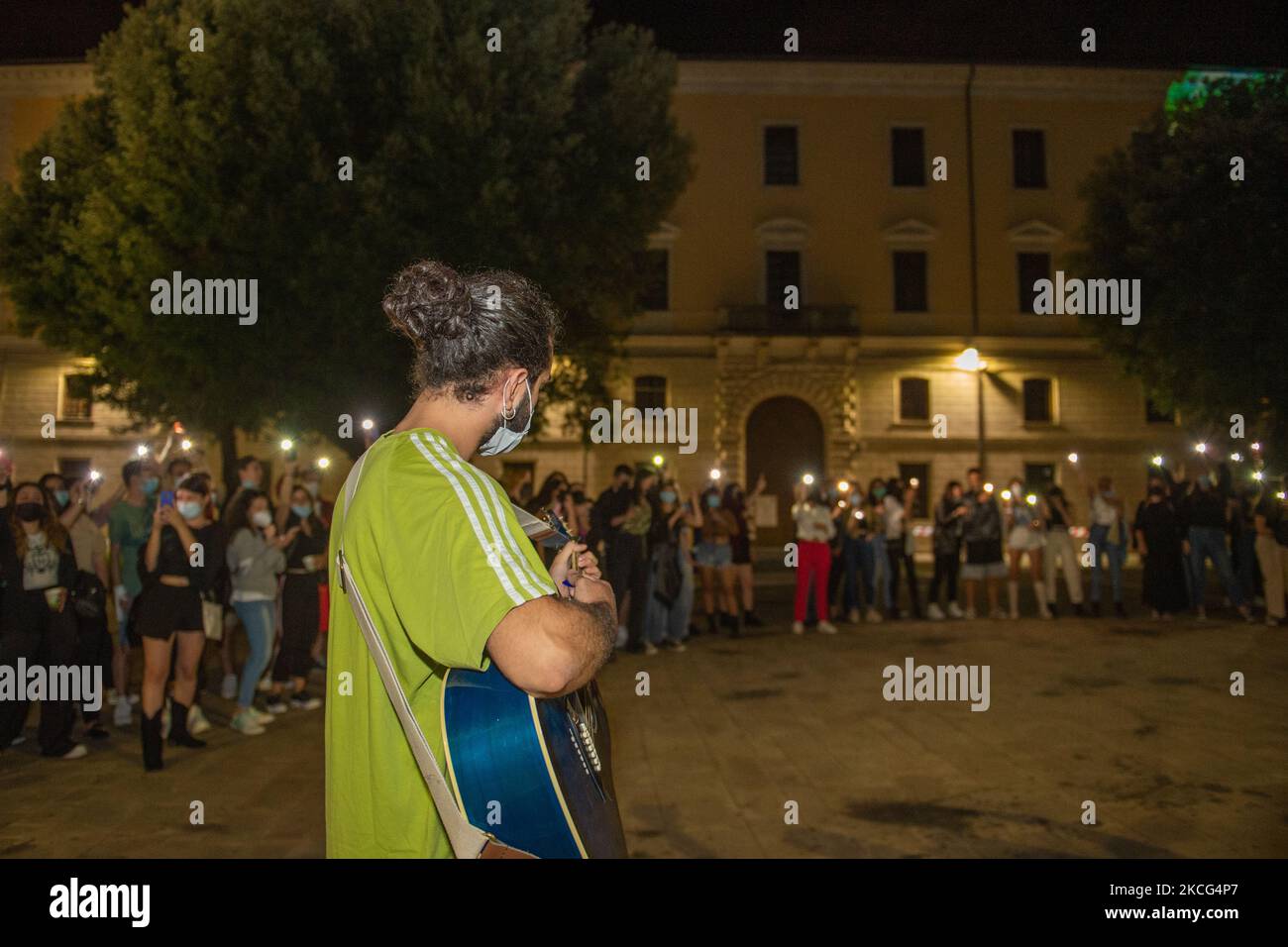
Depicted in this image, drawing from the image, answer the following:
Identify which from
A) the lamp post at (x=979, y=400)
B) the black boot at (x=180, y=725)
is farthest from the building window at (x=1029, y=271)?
the black boot at (x=180, y=725)

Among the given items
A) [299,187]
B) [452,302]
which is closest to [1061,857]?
[452,302]

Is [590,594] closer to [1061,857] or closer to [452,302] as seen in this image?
[452,302]

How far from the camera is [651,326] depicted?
31.0 m

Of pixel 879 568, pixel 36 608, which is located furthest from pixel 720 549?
pixel 36 608

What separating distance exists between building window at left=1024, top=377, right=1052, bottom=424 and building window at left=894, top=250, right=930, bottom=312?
448cm

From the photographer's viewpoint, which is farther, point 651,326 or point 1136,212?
point 651,326

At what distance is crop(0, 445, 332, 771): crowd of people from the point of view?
670 centimetres

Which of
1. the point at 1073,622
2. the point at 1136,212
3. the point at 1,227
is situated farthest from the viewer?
the point at 1136,212

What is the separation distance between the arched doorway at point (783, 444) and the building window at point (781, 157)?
7.27 m

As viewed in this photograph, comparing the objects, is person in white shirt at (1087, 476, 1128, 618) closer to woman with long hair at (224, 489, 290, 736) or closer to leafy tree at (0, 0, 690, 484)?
leafy tree at (0, 0, 690, 484)

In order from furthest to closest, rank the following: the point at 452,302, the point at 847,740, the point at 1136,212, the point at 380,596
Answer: the point at 1136,212
the point at 847,740
the point at 452,302
the point at 380,596

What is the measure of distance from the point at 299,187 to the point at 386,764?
1408cm

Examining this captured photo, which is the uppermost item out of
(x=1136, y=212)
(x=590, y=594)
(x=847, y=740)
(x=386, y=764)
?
(x=1136, y=212)
